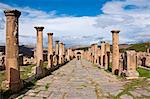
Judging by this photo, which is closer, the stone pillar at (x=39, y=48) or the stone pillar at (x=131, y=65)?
the stone pillar at (x=131, y=65)

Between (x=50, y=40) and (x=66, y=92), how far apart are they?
15.2 m

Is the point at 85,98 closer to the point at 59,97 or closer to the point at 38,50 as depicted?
the point at 59,97

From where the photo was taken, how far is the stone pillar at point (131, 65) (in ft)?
48.9

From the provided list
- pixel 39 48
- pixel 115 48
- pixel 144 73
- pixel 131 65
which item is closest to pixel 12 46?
pixel 131 65

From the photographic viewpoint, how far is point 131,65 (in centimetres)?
1530

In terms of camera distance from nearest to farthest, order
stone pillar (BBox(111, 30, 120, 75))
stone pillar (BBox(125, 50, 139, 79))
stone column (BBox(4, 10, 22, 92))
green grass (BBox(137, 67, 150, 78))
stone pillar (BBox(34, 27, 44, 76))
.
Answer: stone column (BBox(4, 10, 22, 92))
stone pillar (BBox(125, 50, 139, 79))
green grass (BBox(137, 67, 150, 78))
stone pillar (BBox(34, 27, 44, 76))
stone pillar (BBox(111, 30, 120, 75))

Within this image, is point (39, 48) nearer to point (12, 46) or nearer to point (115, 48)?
point (115, 48)

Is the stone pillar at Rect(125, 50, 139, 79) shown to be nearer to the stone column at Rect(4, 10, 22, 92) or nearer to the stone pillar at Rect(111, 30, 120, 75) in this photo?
the stone pillar at Rect(111, 30, 120, 75)

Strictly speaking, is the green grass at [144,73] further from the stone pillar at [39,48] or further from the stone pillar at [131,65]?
the stone pillar at [39,48]

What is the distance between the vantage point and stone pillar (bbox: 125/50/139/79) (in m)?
14.9

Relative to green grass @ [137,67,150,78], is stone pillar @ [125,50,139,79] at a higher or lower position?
higher

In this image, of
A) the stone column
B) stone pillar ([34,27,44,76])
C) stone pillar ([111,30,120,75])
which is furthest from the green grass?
the stone column

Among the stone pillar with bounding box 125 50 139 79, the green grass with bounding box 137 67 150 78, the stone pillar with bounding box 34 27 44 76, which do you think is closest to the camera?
the stone pillar with bounding box 125 50 139 79

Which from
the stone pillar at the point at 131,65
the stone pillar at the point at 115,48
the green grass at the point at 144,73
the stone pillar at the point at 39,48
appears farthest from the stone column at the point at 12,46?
the stone pillar at the point at 115,48
